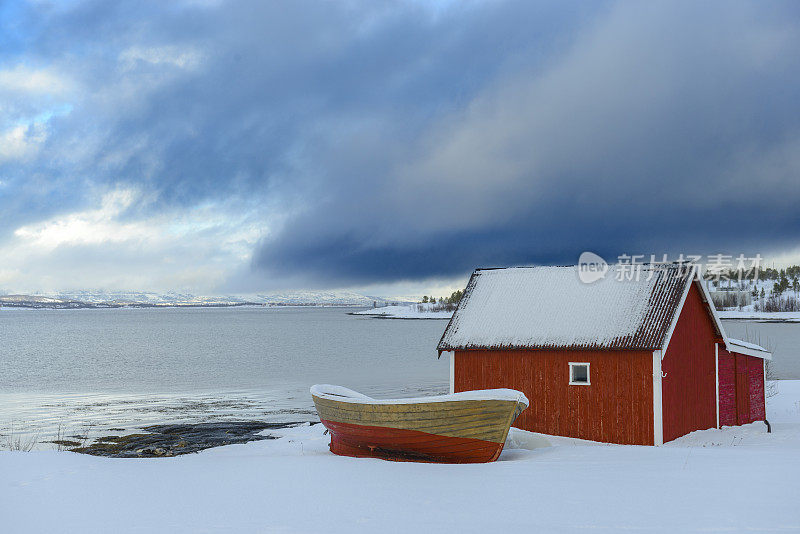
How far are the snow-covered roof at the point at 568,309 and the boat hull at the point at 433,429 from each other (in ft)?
18.0

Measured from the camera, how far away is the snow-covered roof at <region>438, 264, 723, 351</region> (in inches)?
792

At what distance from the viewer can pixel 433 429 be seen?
15.9m

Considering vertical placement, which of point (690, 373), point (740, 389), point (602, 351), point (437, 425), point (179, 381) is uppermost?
point (602, 351)

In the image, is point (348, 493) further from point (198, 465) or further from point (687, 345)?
point (687, 345)

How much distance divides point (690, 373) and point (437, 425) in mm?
9724

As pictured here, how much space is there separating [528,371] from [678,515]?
11.3m

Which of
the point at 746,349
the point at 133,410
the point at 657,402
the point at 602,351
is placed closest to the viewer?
the point at 657,402

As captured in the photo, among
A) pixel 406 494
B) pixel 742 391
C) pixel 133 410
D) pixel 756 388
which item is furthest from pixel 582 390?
pixel 133 410

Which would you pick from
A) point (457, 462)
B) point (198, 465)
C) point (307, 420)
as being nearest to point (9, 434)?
point (307, 420)

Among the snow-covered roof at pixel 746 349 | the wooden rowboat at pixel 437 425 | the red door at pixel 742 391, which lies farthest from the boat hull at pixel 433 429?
the red door at pixel 742 391

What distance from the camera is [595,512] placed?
9875 mm

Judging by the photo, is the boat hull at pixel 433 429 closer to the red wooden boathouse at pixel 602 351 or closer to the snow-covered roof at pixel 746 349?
the red wooden boathouse at pixel 602 351

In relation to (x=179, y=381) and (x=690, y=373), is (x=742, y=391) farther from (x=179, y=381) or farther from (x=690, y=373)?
(x=179, y=381)

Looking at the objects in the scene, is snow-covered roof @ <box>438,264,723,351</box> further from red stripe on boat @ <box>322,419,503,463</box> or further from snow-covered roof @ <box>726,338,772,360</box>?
red stripe on boat @ <box>322,419,503,463</box>
